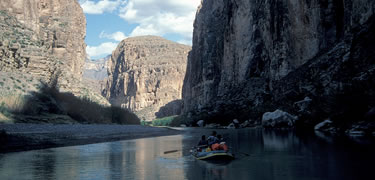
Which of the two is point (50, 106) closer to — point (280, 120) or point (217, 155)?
point (280, 120)

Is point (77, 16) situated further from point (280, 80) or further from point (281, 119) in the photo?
point (281, 119)

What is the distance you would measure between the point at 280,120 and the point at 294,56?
16544 mm

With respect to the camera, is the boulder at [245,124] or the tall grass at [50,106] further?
the boulder at [245,124]

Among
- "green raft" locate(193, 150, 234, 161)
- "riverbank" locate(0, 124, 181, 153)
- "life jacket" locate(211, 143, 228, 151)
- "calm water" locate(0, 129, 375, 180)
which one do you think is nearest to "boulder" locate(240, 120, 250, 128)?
"riverbank" locate(0, 124, 181, 153)

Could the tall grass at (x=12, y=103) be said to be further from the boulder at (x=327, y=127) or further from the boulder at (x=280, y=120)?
the boulder at (x=280, y=120)

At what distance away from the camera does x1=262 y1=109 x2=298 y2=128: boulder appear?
48000 mm

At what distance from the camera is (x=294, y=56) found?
199ft

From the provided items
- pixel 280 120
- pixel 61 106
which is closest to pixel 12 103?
pixel 61 106

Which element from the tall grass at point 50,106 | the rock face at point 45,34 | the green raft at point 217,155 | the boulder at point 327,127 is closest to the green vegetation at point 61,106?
the tall grass at point 50,106

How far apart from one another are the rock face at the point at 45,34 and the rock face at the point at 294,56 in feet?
110

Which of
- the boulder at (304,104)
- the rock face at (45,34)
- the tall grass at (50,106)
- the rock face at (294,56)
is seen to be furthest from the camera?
the rock face at (45,34)

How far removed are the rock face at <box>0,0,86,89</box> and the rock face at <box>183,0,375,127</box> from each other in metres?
33.6

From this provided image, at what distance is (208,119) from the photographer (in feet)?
269

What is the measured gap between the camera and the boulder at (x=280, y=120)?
157 ft
